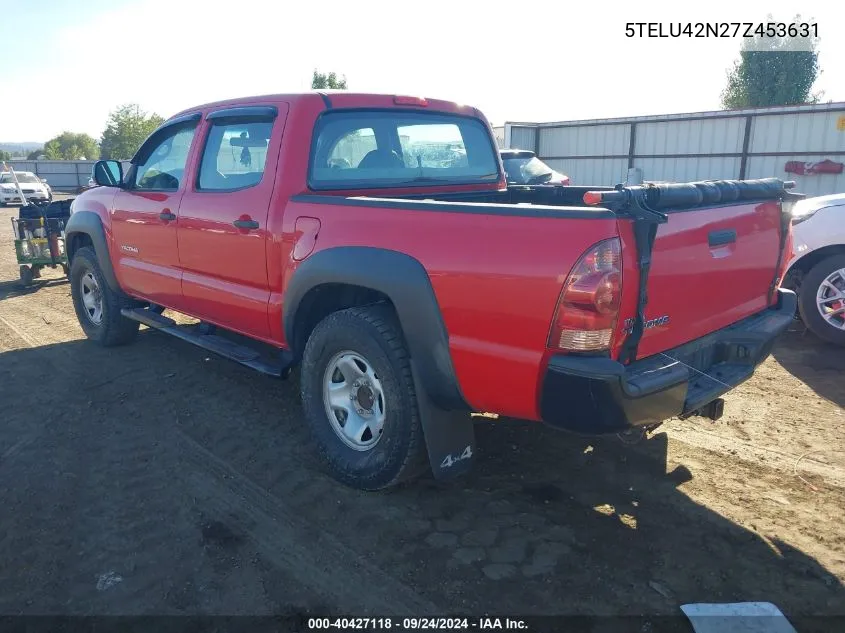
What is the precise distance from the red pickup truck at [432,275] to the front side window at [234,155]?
16 millimetres

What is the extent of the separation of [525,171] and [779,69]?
33.3 metres

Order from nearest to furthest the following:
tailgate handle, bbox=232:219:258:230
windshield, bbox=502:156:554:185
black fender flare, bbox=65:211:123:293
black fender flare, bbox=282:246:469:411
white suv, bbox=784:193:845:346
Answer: black fender flare, bbox=282:246:469:411
tailgate handle, bbox=232:219:258:230
black fender flare, bbox=65:211:123:293
white suv, bbox=784:193:845:346
windshield, bbox=502:156:554:185

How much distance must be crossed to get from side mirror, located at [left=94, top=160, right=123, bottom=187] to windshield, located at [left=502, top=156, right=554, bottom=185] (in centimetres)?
696

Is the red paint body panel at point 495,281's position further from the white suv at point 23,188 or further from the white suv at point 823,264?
the white suv at point 23,188

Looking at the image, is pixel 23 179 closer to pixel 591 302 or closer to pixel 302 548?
pixel 302 548

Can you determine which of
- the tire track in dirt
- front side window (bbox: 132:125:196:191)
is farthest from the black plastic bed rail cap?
front side window (bbox: 132:125:196:191)

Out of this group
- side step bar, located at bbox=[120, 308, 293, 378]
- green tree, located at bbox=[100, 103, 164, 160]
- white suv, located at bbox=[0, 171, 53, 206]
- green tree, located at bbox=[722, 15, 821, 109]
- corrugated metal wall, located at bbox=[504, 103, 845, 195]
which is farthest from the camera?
green tree, located at bbox=[100, 103, 164, 160]

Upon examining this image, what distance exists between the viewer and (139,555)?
2.97 metres

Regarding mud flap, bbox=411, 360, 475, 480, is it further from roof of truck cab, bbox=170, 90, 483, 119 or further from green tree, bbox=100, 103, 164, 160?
green tree, bbox=100, 103, 164, 160

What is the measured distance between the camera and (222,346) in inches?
176

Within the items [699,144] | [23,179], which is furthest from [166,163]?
[23,179]

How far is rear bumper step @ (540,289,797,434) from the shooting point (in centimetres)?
253

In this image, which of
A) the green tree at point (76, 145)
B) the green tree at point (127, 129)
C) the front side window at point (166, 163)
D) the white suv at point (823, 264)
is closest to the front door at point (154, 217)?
the front side window at point (166, 163)

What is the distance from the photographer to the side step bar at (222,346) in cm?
399
